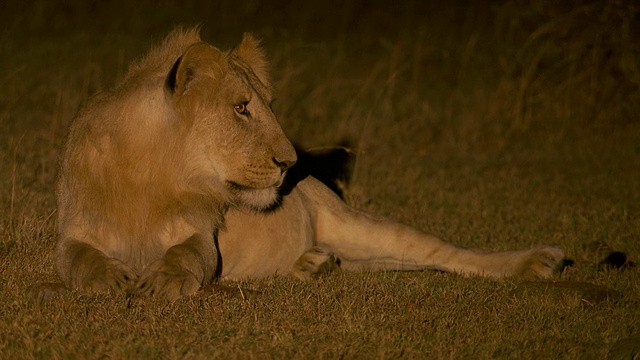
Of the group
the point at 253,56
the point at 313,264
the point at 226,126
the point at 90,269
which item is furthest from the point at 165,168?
the point at 313,264

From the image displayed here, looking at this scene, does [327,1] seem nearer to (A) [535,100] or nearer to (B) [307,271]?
(A) [535,100]

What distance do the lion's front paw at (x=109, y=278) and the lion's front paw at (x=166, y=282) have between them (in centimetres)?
5

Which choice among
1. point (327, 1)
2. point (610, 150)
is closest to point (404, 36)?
point (327, 1)

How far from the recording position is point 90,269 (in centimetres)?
416

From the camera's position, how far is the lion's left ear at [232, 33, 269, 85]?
16.3 feet

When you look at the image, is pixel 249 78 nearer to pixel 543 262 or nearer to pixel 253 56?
pixel 253 56

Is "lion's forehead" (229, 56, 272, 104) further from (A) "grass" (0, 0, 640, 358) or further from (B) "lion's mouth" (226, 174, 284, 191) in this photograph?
(A) "grass" (0, 0, 640, 358)

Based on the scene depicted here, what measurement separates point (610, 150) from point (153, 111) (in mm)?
6266

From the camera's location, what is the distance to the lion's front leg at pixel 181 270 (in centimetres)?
406

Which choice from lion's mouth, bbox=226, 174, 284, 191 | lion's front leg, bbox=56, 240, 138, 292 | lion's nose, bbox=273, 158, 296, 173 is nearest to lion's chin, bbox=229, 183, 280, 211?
lion's mouth, bbox=226, 174, 284, 191

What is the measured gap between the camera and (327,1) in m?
21.4

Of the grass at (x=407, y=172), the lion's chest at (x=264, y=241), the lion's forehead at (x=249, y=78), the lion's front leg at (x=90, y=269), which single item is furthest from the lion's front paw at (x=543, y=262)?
the lion's front leg at (x=90, y=269)

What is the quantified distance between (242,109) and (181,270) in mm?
803

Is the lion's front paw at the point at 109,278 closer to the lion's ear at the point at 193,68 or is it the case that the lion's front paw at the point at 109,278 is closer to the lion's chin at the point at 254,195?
the lion's chin at the point at 254,195
